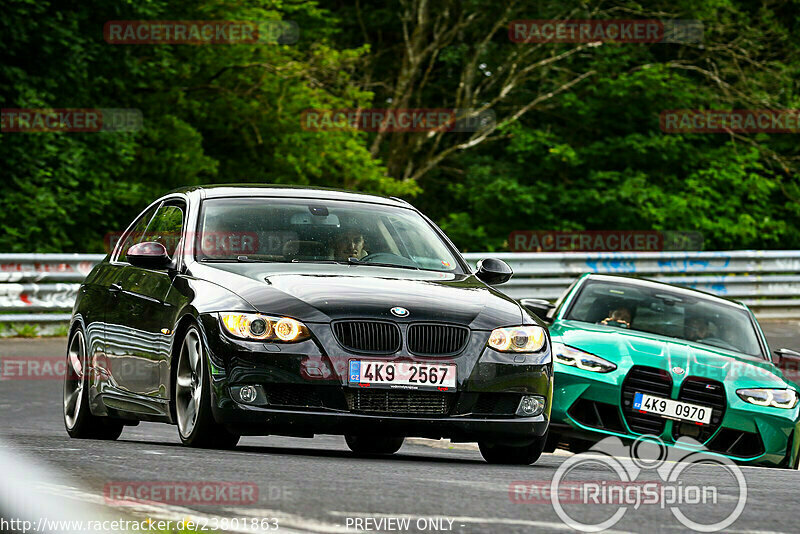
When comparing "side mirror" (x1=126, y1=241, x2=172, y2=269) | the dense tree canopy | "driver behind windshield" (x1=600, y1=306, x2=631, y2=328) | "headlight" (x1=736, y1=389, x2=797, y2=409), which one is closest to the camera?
"side mirror" (x1=126, y1=241, x2=172, y2=269)

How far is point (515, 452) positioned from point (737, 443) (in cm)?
274

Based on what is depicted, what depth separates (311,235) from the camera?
29.6 ft

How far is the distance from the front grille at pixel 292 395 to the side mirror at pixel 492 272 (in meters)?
1.86

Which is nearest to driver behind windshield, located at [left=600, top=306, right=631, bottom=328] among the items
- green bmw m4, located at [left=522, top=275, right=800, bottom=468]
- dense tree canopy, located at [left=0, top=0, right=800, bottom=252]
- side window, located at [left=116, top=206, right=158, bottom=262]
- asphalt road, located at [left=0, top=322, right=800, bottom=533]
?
green bmw m4, located at [left=522, top=275, right=800, bottom=468]

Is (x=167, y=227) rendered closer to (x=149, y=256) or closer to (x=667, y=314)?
(x=149, y=256)

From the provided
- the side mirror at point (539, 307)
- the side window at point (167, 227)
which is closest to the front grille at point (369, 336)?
the side window at point (167, 227)

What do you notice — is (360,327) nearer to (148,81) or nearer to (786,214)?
(148,81)

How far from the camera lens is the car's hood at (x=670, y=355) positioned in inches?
422

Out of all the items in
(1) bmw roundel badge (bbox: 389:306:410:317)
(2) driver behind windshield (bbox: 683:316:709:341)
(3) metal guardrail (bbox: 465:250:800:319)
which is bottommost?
(3) metal guardrail (bbox: 465:250:800:319)

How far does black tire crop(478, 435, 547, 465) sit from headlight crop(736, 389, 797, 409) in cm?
267

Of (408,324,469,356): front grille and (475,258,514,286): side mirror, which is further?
(475,258,514,286): side mirror

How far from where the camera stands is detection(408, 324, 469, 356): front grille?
309 inches

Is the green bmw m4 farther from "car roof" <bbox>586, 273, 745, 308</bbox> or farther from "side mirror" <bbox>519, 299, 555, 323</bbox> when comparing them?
"car roof" <bbox>586, 273, 745, 308</bbox>

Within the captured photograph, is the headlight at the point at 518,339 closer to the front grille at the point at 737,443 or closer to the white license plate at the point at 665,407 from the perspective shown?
the white license plate at the point at 665,407
